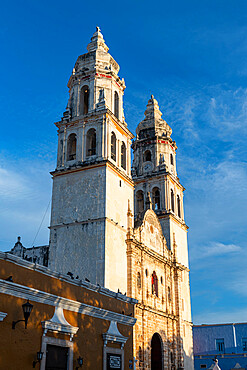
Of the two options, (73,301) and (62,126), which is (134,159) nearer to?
(62,126)

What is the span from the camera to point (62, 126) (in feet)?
96.4

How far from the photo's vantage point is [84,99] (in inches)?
1190

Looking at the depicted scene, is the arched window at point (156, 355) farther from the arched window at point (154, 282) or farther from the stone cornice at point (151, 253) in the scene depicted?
the stone cornice at point (151, 253)

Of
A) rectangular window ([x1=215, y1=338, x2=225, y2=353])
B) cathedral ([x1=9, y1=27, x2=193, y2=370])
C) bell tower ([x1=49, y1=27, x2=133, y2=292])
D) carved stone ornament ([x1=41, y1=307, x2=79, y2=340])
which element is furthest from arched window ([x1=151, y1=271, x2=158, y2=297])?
rectangular window ([x1=215, y1=338, x2=225, y2=353])

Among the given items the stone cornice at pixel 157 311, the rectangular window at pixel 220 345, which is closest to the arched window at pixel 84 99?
the stone cornice at pixel 157 311

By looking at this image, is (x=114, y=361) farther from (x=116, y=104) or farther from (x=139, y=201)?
(x=139, y=201)

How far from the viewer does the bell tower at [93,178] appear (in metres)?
24.9

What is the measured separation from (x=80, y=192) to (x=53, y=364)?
14533 millimetres

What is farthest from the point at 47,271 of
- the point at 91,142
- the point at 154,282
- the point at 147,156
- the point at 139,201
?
the point at 147,156

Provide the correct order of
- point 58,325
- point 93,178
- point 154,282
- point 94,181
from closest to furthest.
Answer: point 58,325
point 94,181
point 93,178
point 154,282

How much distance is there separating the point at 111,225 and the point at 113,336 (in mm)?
9971

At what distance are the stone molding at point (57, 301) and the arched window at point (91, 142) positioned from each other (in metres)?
13.1

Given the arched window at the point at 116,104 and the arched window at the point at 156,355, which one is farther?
the arched window at the point at 116,104

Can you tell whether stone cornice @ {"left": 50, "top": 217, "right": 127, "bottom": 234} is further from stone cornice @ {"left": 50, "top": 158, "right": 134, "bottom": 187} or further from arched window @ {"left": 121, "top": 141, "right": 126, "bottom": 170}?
arched window @ {"left": 121, "top": 141, "right": 126, "bottom": 170}
